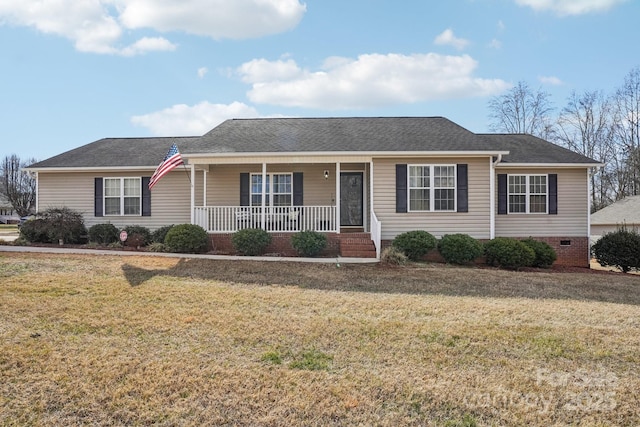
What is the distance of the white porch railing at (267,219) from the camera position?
13797 mm

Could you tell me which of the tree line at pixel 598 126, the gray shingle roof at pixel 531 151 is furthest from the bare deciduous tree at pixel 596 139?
the gray shingle roof at pixel 531 151

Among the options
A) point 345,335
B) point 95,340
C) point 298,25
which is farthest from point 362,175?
point 95,340

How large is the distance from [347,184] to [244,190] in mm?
3707

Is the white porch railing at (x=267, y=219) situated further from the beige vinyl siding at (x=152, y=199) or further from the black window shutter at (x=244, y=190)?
the beige vinyl siding at (x=152, y=199)

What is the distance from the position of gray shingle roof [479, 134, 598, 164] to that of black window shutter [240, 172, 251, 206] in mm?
8641

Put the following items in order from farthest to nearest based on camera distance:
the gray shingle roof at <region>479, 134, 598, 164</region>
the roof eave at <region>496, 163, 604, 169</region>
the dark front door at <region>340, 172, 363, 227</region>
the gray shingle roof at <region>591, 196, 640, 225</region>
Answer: the gray shingle roof at <region>591, 196, 640, 225</region>, the dark front door at <region>340, 172, 363, 227</region>, the gray shingle roof at <region>479, 134, 598, 164</region>, the roof eave at <region>496, 163, 604, 169</region>

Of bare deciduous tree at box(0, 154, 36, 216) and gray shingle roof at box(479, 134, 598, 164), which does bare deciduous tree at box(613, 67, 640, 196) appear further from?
bare deciduous tree at box(0, 154, 36, 216)

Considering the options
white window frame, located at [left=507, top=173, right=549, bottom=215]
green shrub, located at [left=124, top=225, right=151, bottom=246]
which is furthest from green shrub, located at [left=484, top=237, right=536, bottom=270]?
green shrub, located at [left=124, top=225, right=151, bottom=246]

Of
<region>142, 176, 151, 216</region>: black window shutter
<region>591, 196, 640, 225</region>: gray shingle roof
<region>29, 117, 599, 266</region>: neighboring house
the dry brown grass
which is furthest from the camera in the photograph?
<region>591, 196, 640, 225</region>: gray shingle roof

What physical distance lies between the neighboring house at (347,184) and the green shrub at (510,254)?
4.18 feet

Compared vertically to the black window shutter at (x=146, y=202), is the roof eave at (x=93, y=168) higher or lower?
higher

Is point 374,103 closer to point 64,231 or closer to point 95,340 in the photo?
point 64,231

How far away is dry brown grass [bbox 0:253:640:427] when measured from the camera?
356 centimetres

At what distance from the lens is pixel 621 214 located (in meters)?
26.9
